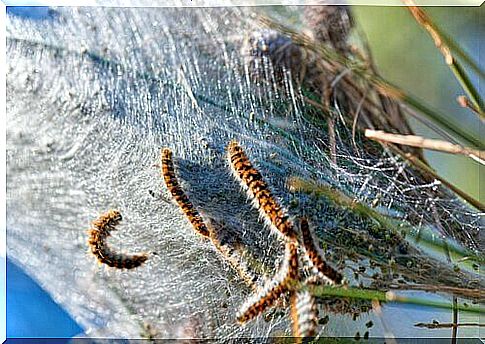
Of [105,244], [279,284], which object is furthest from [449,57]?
[105,244]

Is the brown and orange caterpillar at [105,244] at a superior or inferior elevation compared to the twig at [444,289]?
superior

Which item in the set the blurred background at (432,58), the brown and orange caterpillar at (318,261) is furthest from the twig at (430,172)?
the brown and orange caterpillar at (318,261)

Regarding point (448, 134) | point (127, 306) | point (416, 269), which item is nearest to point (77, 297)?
point (127, 306)

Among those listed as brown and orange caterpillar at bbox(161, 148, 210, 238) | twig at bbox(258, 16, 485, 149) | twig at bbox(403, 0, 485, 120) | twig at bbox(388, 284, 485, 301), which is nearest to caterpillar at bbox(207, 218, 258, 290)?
brown and orange caterpillar at bbox(161, 148, 210, 238)

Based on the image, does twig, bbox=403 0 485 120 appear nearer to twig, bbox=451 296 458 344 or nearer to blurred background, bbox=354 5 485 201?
blurred background, bbox=354 5 485 201

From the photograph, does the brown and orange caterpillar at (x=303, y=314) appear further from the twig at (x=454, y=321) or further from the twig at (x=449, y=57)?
the twig at (x=449, y=57)

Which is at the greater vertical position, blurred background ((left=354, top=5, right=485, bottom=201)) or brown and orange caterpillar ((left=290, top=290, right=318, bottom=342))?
blurred background ((left=354, top=5, right=485, bottom=201))
